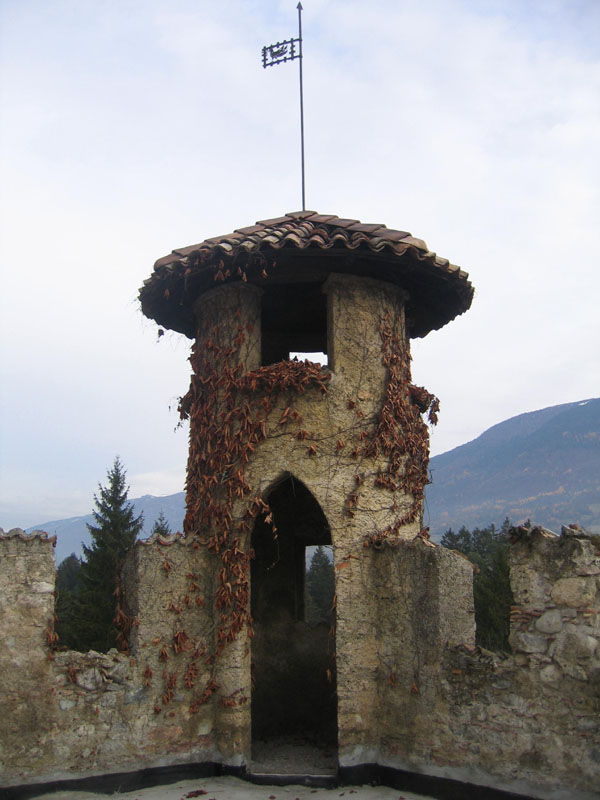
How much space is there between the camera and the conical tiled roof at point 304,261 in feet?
26.6

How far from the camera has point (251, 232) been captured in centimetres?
849

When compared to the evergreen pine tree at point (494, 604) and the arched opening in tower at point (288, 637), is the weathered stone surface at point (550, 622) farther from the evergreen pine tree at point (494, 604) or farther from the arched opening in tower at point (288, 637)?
the evergreen pine tree at point (494, 604)

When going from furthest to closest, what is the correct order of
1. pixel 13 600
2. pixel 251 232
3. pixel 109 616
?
pixel 109 616, pixel 251 232, pixel 13 600

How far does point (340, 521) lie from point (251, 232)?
11.3 ft

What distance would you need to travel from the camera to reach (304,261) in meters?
8.47

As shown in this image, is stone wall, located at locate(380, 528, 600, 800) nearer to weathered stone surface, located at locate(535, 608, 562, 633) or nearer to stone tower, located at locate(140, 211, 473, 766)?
weathered stone surface, located at locate(535, 608, 562, 633)

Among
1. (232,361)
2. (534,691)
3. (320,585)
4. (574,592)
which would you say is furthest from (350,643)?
(320,585)

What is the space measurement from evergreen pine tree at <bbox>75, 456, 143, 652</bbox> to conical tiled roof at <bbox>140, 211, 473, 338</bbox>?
18848 millimetres

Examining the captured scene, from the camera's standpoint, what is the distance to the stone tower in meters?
7.70

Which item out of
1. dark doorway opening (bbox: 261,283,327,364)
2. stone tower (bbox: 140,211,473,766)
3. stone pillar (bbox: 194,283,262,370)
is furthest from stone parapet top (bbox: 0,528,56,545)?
dark doorway opening (bbox: 261,283,327,364)

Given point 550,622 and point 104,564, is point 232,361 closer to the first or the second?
point 550,622

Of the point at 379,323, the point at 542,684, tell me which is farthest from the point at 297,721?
the point at 379,323

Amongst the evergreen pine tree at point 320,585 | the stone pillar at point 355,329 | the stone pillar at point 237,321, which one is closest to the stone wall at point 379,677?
the stone pillar at point 355,329

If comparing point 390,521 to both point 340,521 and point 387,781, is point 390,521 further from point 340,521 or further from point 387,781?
point 387,781
